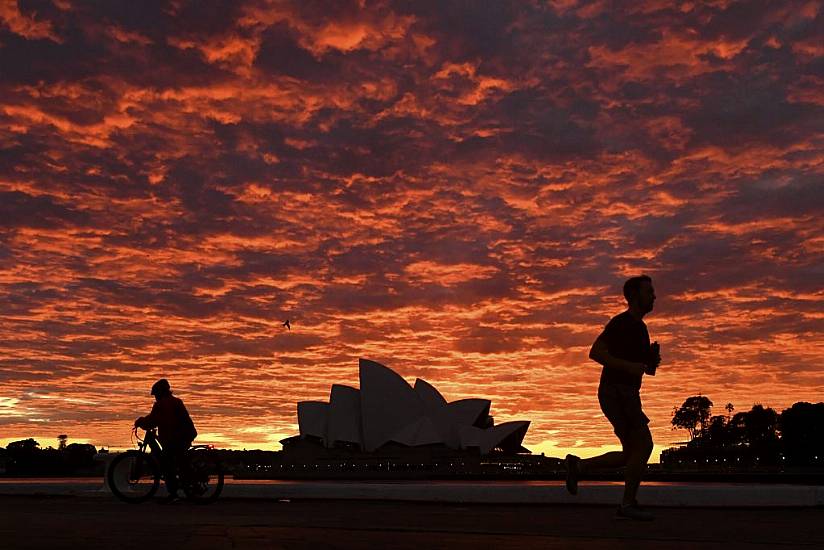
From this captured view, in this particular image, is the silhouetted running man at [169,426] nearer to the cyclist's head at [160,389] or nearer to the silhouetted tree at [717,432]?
the cyclist's head at [160,389]

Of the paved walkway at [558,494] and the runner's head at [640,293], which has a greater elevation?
the runner's head at [640,293]

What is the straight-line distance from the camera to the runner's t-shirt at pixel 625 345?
336 inches

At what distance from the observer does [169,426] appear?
12.9m

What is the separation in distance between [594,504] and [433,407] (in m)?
92.9

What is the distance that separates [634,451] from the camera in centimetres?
849

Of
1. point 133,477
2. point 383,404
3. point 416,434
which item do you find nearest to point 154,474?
point 133,477

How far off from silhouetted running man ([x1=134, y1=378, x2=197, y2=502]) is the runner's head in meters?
6.88

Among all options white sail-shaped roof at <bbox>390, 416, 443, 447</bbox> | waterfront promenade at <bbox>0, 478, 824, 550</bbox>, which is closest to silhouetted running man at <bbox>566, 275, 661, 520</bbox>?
waterfront promenade at <bbox>0, 478, 824, 550</bbox>

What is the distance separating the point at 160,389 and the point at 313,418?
315 ft

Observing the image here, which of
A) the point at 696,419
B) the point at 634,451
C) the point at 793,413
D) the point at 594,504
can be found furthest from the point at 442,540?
the point at 696,419

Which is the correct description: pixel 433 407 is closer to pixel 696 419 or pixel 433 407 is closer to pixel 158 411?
pixel 158 411

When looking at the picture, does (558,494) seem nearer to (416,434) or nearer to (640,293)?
(640,293)

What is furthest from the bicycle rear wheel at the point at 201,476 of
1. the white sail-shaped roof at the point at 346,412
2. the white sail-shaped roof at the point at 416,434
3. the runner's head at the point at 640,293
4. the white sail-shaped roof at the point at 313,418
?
the white sail-shaped roof at the point at 313,418

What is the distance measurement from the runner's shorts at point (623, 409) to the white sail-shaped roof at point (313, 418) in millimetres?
99809
